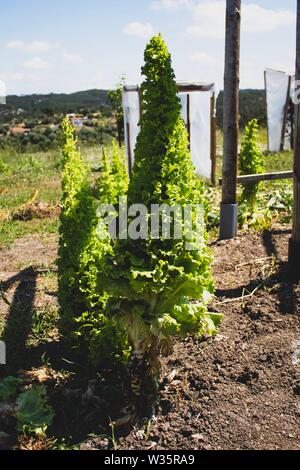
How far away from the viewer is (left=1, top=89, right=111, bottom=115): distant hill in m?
38.8

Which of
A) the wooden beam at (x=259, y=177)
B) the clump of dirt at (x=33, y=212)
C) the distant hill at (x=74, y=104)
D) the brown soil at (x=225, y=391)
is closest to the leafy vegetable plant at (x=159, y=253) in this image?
the brown soil at (x=225, y=391)

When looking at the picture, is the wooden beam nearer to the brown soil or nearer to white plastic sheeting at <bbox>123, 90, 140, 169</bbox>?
the brown soil

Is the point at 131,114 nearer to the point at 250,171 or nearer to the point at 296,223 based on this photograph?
the point at 250,171

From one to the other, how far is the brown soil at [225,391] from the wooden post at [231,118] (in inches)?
76.7

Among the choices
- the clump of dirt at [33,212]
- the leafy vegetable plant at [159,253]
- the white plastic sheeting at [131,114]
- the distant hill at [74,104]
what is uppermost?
the distant hill at [74,104]

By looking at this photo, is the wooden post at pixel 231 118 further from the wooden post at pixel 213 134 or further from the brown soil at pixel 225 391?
the wooden post at pixel 213 134

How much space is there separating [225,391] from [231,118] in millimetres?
4001

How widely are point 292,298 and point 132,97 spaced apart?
717 centimetres

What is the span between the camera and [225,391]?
3.55 m

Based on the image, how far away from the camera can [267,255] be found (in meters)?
6.09

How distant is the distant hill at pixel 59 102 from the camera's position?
38.8 meters

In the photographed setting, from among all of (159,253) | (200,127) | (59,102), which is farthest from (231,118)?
(59,102)

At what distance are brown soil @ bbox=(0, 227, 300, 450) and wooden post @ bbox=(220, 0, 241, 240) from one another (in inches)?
76.7

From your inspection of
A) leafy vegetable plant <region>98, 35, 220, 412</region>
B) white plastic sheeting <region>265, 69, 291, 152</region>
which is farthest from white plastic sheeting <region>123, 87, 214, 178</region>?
leafy vegetable plant <region>98, 35, 220, 412</region>
